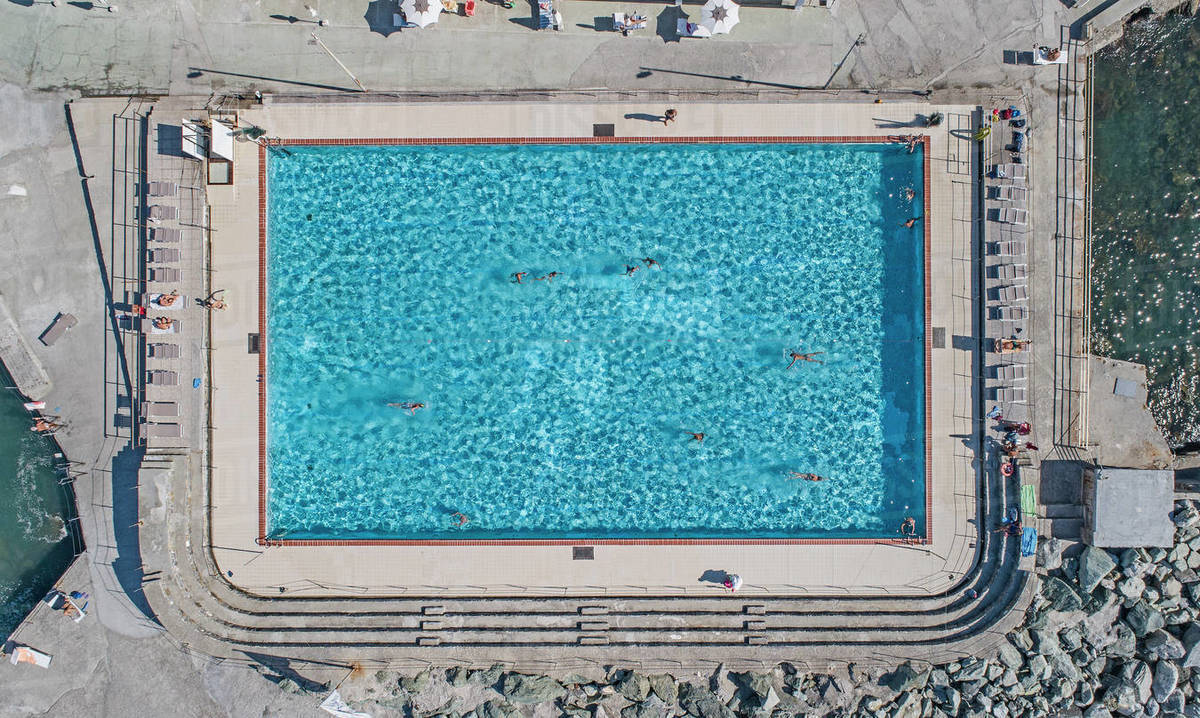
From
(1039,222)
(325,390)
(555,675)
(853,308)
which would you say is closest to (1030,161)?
(1039,222)

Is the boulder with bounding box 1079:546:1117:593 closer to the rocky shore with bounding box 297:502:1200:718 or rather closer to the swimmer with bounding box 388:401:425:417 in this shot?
the rocky shore with bounding box 297:502:1200:718

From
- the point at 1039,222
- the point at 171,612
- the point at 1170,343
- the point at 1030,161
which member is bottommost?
the point at 171,612

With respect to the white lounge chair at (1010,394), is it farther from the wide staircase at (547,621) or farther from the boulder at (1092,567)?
the boulder at (1092,567)

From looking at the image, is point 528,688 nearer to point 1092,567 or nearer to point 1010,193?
point 1092,567

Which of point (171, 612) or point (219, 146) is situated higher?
point (219, 146)

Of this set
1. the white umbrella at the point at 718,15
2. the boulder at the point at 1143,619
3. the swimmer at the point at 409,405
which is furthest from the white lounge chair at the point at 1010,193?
the swimmer at the point at 409,405

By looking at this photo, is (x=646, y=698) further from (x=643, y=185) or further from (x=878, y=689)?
(x=643, y=185)

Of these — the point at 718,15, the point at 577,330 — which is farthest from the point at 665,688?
the point at 718,15
